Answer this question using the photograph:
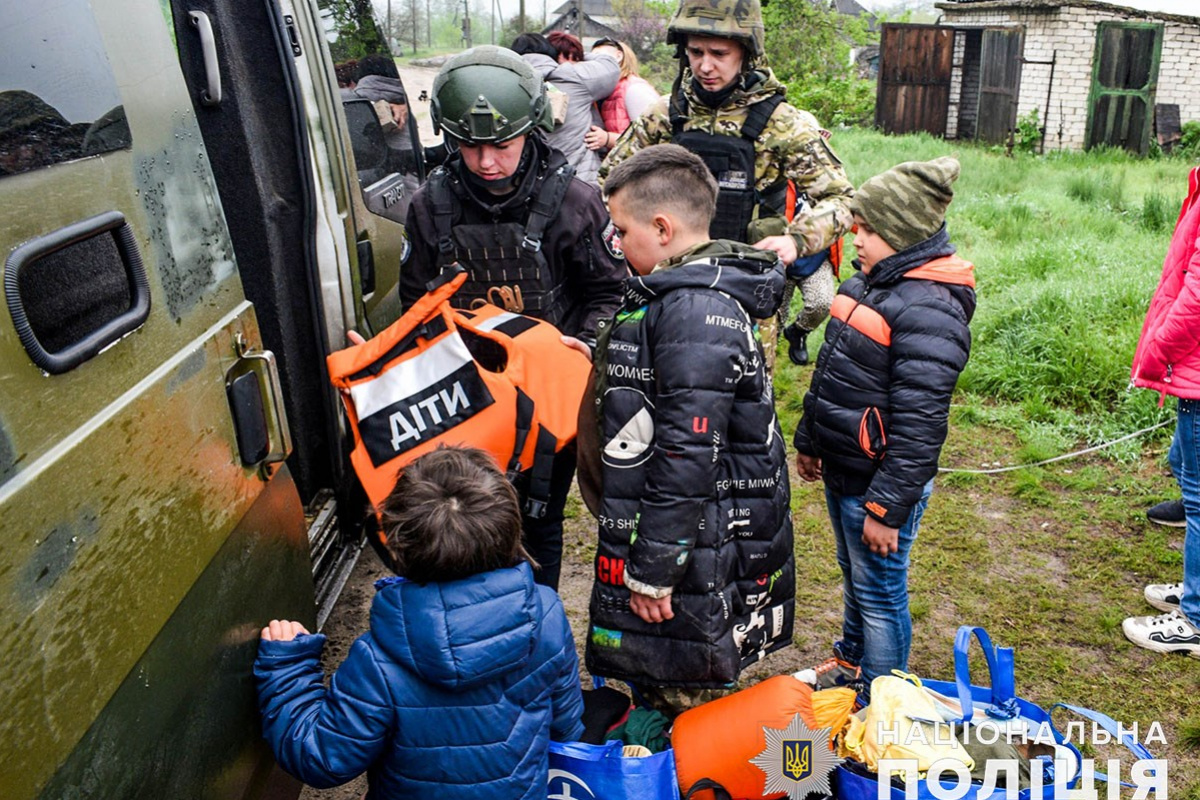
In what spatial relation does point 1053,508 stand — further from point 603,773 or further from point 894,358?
point 603,773

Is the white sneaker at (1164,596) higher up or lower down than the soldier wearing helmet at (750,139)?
lower down

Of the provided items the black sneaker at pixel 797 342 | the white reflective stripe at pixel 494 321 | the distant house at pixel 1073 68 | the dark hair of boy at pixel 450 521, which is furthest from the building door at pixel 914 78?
the dark hair of boy at pixel 450 521

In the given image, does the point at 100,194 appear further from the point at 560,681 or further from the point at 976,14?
the point at 976,14

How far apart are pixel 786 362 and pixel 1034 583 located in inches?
112

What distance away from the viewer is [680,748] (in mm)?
2385

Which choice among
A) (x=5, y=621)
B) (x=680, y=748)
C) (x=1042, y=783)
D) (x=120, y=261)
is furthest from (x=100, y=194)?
(x=1042, y=783)

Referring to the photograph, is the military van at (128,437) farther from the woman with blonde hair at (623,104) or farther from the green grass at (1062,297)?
the green grass at (1062,297)

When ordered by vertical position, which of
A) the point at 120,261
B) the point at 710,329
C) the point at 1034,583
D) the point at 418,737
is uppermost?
the point at 120,261

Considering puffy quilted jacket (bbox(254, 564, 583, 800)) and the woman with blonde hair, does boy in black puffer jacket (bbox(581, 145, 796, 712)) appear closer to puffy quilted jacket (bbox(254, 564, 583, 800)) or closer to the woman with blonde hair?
puffy quilted jacket (bbox(254, 564, 583, 800))

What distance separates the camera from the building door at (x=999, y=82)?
60.4ft

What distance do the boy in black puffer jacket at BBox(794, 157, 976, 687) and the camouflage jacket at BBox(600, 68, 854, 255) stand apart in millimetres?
615

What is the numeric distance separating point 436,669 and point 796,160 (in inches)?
96.4

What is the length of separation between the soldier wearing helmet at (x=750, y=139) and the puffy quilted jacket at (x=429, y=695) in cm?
193

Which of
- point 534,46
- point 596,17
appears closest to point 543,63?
point 534,46
